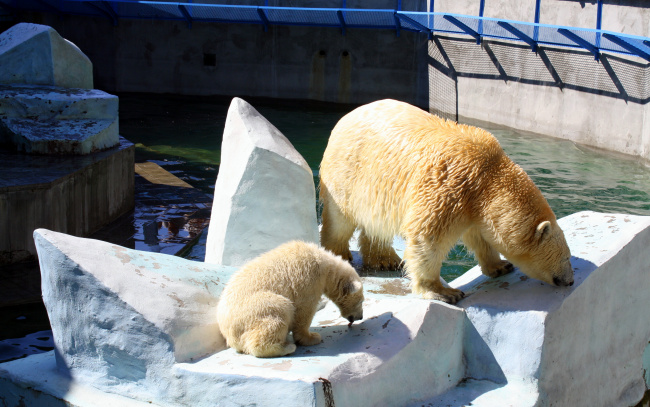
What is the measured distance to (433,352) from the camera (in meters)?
4.20

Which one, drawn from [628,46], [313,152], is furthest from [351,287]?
[628,46]

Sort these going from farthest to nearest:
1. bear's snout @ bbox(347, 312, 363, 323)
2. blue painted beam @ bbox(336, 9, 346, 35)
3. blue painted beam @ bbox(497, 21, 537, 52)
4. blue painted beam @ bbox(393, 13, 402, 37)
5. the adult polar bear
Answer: blue painted beam @ bbox(336, 9, 346, 35) → blue painted beam @ bbox(393, 13, 402, 37) → blue painted beam @ bbox(497, 21, 537, 52) → the adult polar bear → bear's snout @ bbox(347, 312, 363, 323)

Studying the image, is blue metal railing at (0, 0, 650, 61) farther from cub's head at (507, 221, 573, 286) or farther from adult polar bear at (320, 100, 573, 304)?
cub's head at (507, 221, 573, 286)

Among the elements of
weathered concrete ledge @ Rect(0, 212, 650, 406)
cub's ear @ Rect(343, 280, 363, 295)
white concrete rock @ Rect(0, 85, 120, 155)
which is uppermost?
white concrete rock @ Rect(0, 85, 120, 155)

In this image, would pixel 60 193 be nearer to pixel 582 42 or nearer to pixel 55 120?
pixel 55 120

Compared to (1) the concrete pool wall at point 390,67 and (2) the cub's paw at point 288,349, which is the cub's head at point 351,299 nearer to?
(2) the cub's paw at point 288,349

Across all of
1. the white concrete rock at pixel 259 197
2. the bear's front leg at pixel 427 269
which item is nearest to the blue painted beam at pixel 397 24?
the white concrete rock at pixel 259 197

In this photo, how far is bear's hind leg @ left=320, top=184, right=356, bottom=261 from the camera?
546 centimetres

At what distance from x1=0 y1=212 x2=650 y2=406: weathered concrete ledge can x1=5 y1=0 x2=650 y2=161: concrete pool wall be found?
9.22 metres

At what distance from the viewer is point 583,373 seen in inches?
188

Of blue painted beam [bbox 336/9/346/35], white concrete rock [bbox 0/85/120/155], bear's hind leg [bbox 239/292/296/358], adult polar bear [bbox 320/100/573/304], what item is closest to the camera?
bear's hind leg [bbox 239/292/296/358]

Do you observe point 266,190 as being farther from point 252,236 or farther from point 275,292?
point 275,292

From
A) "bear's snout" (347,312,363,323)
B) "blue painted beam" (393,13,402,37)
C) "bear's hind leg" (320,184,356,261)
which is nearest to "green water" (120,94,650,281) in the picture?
"bear's hind leg" (320,184,356,261)

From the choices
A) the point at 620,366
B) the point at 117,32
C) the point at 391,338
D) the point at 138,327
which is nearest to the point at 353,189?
the point at 391,338
